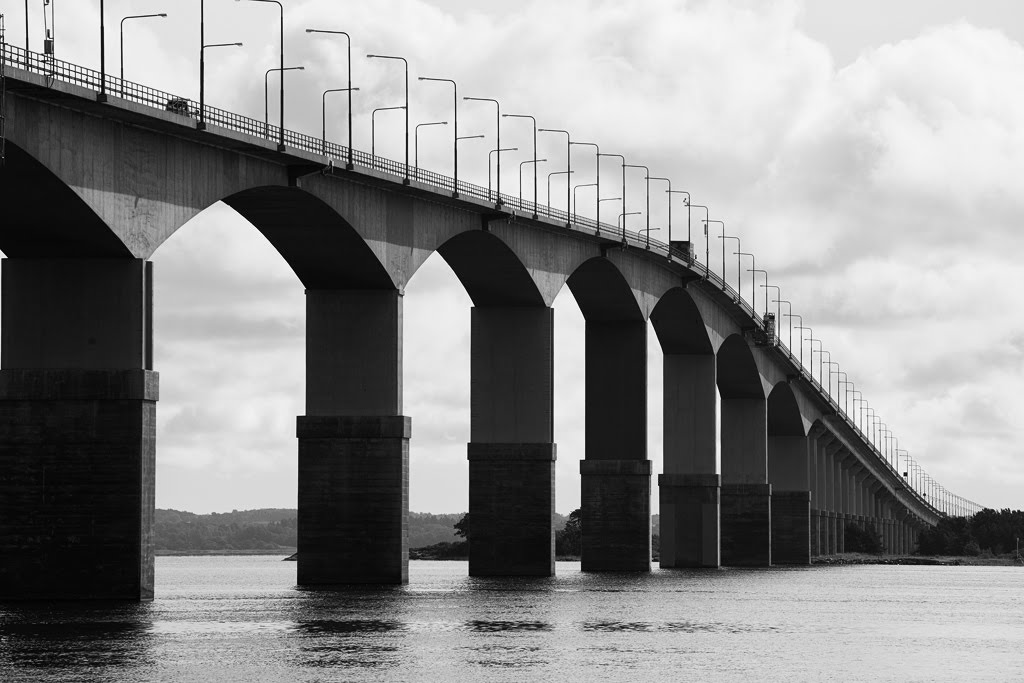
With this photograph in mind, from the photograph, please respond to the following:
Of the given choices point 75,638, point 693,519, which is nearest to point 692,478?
point 693,519

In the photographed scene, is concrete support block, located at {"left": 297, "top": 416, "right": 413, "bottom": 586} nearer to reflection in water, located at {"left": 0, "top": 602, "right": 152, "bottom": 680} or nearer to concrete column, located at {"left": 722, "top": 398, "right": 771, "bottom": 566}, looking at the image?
reflection in water, located at {"left": 0, "top": 602, "right": 152, "bottom": 680}

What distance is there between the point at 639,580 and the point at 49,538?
4144cm

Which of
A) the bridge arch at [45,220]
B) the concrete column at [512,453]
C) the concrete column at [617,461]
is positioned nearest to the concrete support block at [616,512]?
the concrete column at [617,461]

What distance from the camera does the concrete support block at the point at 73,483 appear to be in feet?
178

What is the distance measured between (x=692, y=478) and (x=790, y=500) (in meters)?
48.2

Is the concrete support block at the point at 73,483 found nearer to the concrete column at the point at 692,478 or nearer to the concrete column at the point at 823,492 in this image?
the concrete column at the point at 692,478

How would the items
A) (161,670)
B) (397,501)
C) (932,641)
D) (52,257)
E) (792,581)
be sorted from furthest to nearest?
(792,581) → (397,501) → (52,257) → (932,641) → (161,670)

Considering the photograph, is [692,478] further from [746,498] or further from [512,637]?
[512,637]

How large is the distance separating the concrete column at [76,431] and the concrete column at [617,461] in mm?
45247

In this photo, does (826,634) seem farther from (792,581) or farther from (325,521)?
(792,581)

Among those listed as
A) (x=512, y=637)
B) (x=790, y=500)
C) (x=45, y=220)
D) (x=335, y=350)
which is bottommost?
(x=512, y=637)

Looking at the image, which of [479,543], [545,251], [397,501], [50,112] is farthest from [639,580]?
[50,112]

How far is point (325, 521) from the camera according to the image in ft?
237

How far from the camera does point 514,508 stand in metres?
86.2
